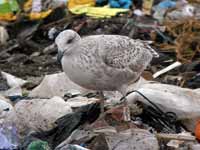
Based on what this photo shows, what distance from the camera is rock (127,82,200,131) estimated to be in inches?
213

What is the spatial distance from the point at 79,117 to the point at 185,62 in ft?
6.32

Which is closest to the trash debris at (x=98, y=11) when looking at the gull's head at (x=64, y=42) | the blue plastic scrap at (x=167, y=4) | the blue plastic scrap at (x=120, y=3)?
the blue plastic scrap at (x=120, y=3)

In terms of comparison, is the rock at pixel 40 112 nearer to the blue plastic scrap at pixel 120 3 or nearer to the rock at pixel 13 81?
the rock at pixel 13 81

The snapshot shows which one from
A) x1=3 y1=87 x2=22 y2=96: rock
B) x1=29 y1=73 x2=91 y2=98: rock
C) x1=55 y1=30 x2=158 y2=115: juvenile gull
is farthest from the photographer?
x1=3 y1=87 x2=22 y2=96: rock

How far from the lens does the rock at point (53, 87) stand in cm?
625

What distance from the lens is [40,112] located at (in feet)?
17.7

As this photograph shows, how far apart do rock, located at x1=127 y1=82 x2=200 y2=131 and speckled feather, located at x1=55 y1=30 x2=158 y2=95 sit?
208 mm

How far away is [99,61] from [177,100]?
731 mm

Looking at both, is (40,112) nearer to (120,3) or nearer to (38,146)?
(38,146)

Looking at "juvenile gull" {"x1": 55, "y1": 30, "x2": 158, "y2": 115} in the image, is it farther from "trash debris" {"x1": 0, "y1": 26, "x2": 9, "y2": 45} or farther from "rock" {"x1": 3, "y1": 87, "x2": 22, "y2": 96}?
"trash debris" {"x1": 0, "y1": 26, "x2": 9, "y2": 45}

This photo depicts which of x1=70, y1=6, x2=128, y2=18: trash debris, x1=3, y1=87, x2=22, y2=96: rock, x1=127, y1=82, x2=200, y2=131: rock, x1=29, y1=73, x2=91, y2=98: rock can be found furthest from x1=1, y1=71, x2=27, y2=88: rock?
x1=70, y1=6, x2=128, y2=18: trash debris

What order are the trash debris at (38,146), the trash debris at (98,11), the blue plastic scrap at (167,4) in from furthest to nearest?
the blue plastic scrap at (167,4), the trash debris at (98,11), the trash debris at (38,146)

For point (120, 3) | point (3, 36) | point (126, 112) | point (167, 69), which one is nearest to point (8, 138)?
point (126, 112)

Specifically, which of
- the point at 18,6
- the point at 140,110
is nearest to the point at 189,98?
the point at 140,110
